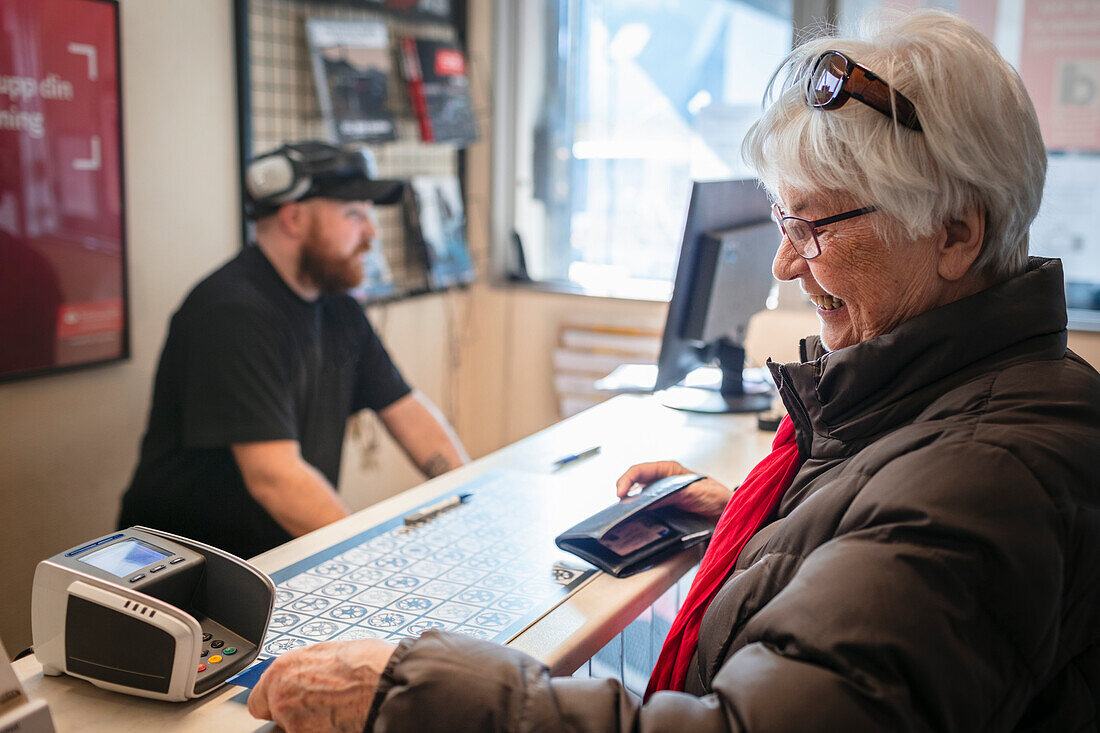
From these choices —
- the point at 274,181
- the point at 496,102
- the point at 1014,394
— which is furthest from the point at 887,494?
the point at 496,102

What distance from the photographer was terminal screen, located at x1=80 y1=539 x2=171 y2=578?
3.12 feet

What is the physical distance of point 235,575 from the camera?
0.99 m

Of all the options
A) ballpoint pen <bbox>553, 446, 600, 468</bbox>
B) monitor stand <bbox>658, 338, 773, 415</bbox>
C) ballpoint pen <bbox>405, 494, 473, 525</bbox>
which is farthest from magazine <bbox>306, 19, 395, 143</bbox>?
ballpoint pen <bbox>405, 494, 473, 525</bbox>

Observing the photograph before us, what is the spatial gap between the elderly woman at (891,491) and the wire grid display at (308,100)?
1.93 meters

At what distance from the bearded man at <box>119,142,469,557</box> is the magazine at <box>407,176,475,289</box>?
845mm

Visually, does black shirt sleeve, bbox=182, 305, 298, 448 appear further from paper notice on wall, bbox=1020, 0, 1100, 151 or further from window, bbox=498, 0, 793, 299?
paper notice on wall, bbox=1020, 0, 1100, 151

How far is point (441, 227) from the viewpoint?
3381 mm

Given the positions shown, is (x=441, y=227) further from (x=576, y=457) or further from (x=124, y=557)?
(x=124, y=557)

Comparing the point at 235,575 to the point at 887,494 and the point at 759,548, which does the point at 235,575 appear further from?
the point at 887,494

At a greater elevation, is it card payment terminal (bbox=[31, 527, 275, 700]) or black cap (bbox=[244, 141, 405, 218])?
black cap (bbox=[244, 141, 405, 218])

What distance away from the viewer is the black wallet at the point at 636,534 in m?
1.29

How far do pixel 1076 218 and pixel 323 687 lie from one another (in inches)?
113

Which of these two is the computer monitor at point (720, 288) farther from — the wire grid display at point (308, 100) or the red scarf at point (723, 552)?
the wire grid display at point (308, 100)

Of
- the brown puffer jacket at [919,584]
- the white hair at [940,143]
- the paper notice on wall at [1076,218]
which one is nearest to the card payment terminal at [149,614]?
the brown puffer jacket at [919,584]
